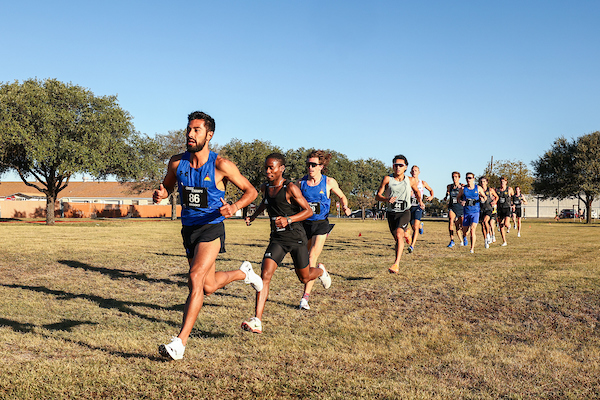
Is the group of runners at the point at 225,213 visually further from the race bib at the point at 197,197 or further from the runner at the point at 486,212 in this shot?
the runner at the point at 486,212

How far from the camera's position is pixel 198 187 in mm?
4887

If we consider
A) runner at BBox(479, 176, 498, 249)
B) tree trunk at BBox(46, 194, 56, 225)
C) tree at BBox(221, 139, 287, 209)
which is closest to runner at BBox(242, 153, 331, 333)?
runner at BBox(479, 176, 498, 249)

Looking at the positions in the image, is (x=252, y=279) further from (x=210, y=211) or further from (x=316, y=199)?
(x=316, y=199)

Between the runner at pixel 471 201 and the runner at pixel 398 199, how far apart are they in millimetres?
5312

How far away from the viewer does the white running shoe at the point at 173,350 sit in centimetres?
420

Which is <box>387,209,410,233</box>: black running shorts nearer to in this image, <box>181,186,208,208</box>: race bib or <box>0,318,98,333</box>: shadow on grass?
<box>181,186,208,208</box>: race bib

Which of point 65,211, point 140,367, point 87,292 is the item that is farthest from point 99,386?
point 65,211

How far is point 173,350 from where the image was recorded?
422 cm

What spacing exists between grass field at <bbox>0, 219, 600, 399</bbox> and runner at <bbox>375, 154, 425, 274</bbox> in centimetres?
90

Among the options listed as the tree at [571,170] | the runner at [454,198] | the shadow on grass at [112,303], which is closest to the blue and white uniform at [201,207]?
the shadow on grass at [112,303]

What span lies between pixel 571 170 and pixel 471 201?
4543cm

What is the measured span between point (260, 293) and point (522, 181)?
2500 inches

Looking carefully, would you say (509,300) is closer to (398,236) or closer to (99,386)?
(398,236)

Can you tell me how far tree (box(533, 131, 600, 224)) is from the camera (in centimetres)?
5084
